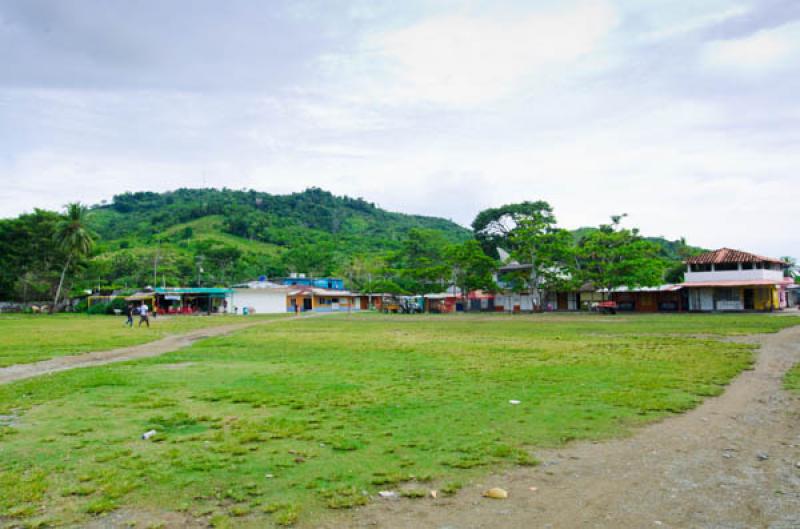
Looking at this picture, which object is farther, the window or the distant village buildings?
the window

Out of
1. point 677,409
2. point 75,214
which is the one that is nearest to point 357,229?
point 75,214

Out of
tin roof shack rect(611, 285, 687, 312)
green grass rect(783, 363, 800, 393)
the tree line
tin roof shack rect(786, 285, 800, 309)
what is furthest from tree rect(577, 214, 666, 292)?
green grass rect(783, 363, 800, 393)

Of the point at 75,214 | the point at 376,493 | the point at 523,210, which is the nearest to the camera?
the point at 376,493

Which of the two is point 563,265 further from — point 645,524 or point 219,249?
point 219,249

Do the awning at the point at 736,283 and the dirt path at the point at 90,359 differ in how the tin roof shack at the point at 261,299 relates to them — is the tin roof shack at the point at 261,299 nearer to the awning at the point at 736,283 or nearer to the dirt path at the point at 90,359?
the dirt path at the point at 90,359

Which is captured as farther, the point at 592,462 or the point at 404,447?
the point at 404,447

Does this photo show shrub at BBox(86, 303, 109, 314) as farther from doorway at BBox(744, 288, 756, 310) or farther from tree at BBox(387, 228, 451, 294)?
doorway at BBox(744, 288, 756, 310)

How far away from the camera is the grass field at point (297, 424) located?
5434 mm

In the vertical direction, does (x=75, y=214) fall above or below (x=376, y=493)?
above

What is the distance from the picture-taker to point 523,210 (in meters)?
83.4

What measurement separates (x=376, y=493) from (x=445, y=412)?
364 cm

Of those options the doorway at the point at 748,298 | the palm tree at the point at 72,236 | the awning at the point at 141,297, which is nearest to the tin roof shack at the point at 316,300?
the awning at the point at 141,297

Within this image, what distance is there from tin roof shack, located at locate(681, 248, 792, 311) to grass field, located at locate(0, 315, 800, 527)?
4028 centimetres

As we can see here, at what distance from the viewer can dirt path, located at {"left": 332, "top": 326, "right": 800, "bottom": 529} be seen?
15.9ft
